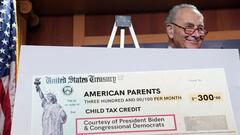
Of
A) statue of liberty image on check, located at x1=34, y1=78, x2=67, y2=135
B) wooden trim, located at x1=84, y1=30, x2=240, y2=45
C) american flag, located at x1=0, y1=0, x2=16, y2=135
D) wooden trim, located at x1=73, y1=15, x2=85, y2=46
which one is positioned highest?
wooden trim, located at x1=73, y1=15, x2=85, y2=46

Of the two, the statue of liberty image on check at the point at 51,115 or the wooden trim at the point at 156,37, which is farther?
the wooden trim at the point at 156,37

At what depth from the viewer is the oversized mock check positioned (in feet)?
2.85

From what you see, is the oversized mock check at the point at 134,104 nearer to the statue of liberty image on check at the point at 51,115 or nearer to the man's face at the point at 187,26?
the statue of liberty image on check at the point at 51,115

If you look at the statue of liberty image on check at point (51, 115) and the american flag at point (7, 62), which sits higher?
the american flag at point (7, 62)

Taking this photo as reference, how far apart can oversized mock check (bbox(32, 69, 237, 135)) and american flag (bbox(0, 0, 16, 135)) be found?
0.90 m

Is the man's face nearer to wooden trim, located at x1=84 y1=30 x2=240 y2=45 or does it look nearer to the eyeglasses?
the eyeglasses

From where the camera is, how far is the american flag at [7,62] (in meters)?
1.73

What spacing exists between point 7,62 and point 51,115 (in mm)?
1047

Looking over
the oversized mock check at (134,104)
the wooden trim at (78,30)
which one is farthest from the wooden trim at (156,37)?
the oversized mock check at (134,104)

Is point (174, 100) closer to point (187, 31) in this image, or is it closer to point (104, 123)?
point (104, 123)

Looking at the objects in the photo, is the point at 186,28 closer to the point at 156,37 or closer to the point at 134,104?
the point at 134,104

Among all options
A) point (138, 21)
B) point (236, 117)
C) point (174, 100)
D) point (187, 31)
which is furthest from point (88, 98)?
point (138, 21)

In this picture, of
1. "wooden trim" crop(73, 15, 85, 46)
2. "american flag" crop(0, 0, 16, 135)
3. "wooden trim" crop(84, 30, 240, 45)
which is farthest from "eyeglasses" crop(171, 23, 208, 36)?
"wooden trim" crop(73, 15, 85, 46)

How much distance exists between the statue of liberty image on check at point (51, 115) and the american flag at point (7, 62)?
894 mm
